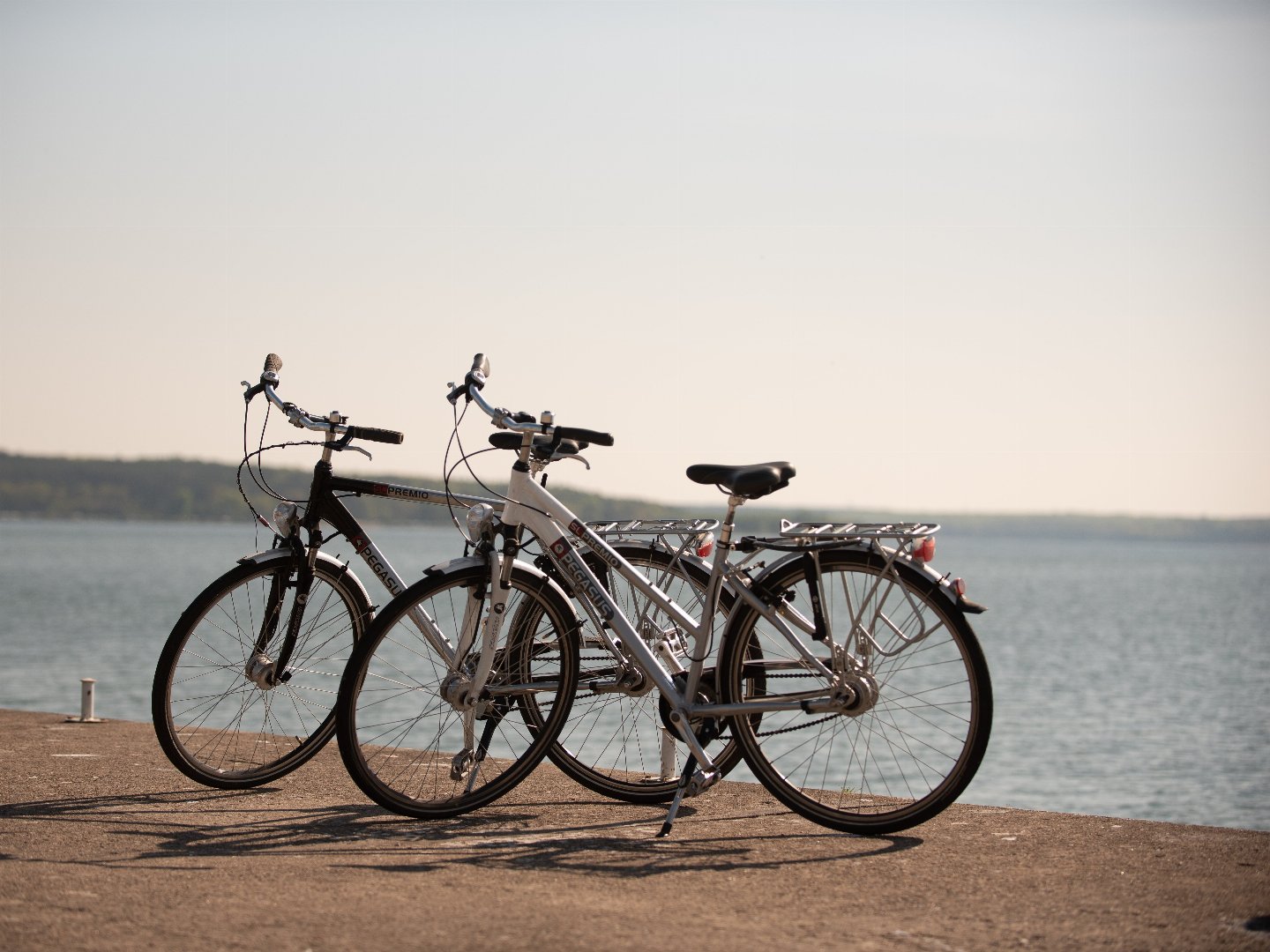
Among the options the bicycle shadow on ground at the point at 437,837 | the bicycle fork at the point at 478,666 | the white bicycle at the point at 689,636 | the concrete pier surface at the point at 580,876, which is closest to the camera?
the concrete pier surface at the point at 580,876

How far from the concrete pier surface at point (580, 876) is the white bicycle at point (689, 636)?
0.69 feet

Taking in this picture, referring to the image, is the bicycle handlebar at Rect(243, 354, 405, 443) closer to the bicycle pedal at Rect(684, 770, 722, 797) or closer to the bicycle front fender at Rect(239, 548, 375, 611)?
the bicycle front fender at Rect(239, 548, 375, 611)

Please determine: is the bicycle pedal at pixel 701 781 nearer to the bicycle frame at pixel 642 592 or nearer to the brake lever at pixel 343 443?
the bicycle frame at pixel 642 592

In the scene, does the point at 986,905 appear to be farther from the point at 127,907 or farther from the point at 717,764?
the point at 127,907

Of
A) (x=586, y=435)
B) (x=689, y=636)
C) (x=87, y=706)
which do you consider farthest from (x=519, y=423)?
(x=87, y=706)

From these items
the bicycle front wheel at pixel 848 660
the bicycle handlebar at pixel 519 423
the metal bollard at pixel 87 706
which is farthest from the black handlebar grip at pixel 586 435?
the metal bollard at pixel 87 706

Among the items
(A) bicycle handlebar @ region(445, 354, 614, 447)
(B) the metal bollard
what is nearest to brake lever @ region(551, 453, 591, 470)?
(A) bicycle handlebar @ region(445, 354, 614, 447)

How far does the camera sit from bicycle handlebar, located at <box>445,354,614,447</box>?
5.12m

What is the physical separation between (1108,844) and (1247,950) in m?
1.18

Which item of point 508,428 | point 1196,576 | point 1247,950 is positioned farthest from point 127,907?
point 1196,576

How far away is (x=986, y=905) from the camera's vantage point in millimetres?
4031

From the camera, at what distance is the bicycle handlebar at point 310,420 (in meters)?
5.58

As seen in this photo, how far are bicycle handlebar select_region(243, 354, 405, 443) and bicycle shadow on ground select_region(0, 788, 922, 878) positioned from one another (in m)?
1.35

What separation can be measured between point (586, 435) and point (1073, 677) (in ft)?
150
